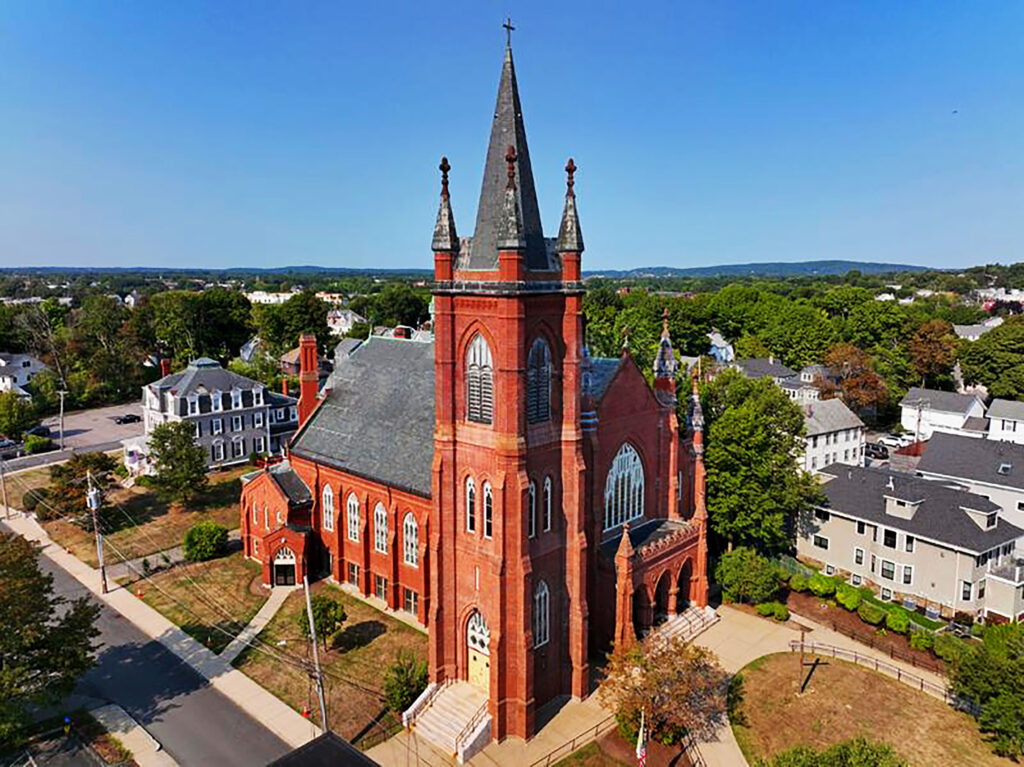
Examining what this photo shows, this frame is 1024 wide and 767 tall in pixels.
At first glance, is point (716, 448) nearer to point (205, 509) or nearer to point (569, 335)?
point (569, 335)

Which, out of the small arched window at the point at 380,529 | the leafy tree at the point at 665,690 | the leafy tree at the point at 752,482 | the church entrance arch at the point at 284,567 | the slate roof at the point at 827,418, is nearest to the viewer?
the leafy tree at the point at 665,690

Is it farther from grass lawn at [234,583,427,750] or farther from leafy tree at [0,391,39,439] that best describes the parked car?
leafy tree at [0,391,39,439]

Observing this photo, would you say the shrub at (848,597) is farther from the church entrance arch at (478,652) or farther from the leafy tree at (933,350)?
the leafy tree at (933,350)

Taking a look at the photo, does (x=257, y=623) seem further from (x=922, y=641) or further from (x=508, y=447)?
(x=922, y=641)

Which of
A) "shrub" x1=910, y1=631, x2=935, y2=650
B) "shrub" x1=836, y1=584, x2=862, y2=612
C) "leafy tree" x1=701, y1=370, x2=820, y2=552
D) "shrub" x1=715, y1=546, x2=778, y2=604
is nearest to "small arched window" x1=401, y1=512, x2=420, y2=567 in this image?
"shrub" x1=715, y1=546, x2=778, y2=604

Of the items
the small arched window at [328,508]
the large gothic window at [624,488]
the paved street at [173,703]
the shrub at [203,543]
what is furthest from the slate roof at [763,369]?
the paved street at [173,703]

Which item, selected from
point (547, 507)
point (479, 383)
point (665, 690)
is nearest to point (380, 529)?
point (547, 507)
